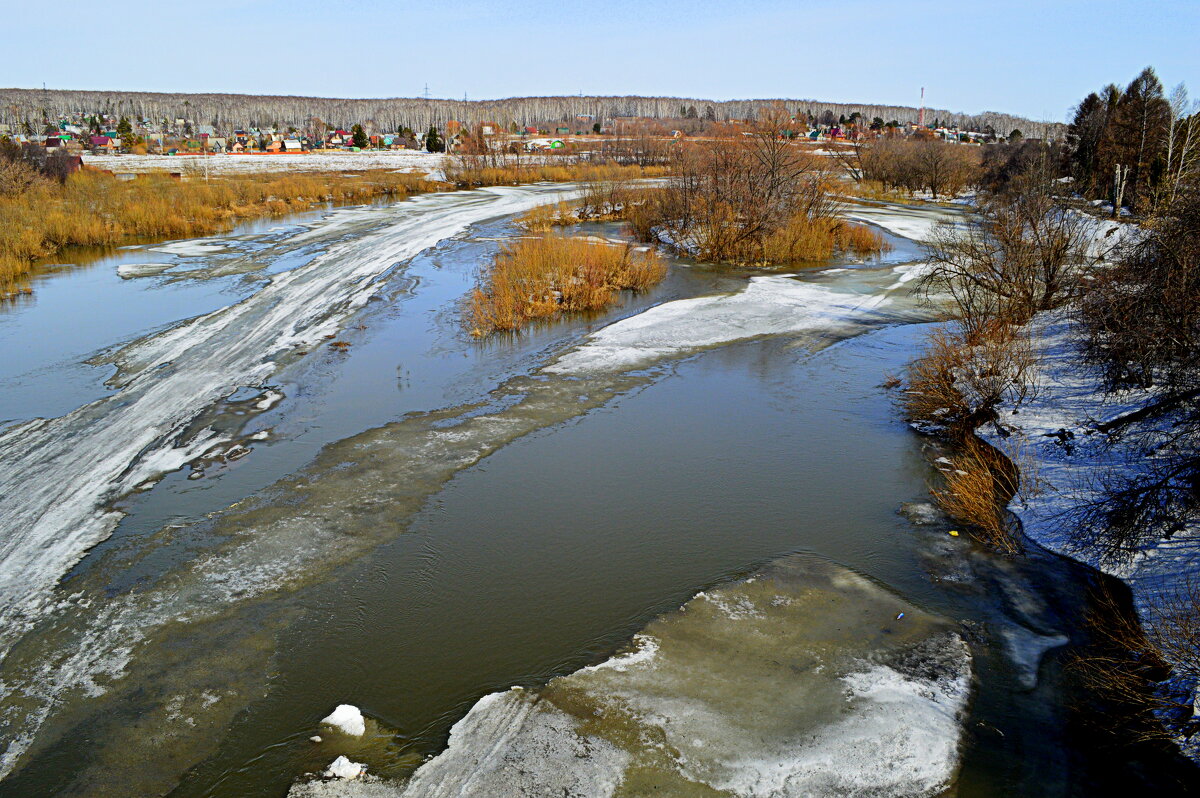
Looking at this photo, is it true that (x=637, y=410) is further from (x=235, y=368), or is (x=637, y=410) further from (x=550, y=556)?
(x=235, y=368)

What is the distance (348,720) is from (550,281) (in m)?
13.7

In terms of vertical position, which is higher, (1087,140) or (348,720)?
(1087,140)

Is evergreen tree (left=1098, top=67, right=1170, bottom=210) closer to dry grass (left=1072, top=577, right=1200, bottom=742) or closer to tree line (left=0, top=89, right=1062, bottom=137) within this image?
dry grass (left=1072, top=577, right=1200, bottom=742)

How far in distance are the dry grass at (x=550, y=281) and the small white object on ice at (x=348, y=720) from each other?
34.1 feet

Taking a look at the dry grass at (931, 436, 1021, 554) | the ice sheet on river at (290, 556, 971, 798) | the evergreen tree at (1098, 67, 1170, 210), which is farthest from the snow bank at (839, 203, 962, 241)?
the ice sheet on river at (290, 556, 971, 798)

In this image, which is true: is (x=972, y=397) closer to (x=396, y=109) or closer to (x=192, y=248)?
(x=192, y=248)

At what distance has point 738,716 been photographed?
5.48 m

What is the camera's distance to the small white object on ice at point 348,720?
5.41m

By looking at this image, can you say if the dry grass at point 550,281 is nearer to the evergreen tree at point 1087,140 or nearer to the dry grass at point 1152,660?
the dry grass at point 1152,660

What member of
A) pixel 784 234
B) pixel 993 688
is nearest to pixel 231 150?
pixel 784 234

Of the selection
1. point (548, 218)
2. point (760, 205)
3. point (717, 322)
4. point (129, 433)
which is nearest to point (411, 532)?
point (129, 433)

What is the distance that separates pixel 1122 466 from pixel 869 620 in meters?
4.13

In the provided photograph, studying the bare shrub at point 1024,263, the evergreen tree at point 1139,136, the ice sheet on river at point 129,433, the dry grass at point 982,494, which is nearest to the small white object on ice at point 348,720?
the ice sheet on river at point 129,433

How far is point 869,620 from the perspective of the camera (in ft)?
21.8
